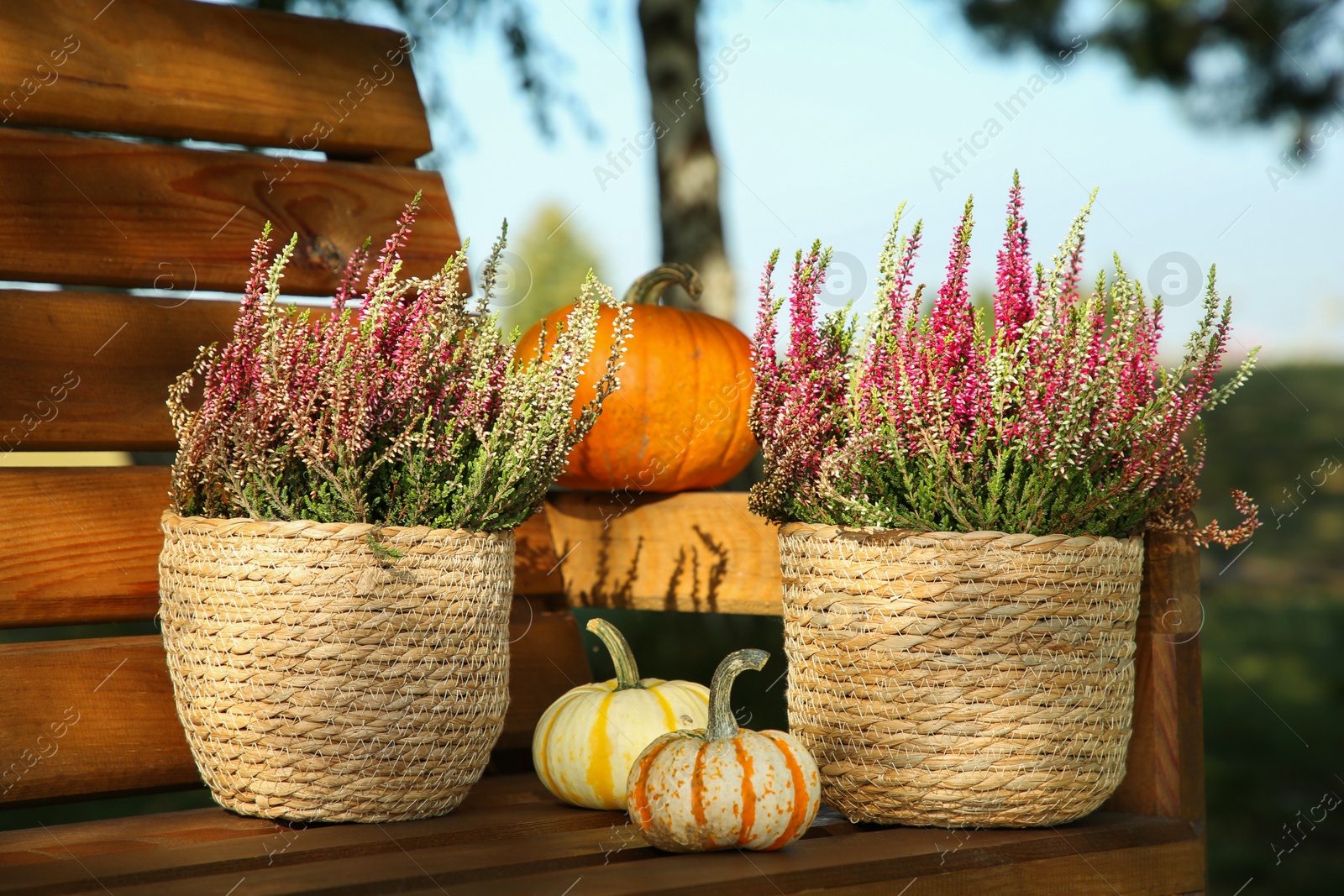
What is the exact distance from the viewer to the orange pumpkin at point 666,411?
231 centimetres

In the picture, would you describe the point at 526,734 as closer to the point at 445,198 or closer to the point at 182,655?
the point at 182,655

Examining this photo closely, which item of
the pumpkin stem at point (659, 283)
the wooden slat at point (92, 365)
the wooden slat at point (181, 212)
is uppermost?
the wooden slat at point (181, 212)

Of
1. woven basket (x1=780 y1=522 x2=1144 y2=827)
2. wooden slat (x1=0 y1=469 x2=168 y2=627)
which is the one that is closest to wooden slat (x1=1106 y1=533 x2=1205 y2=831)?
woven basket (x1=780 y1=522 x2=1144 y2=827)

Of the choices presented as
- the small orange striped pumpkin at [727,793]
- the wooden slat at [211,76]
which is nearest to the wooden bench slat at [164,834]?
the small orange striped pumpkin at [727,793]

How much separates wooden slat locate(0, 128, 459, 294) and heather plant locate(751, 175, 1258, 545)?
98 cm

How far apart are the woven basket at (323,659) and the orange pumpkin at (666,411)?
29.5 inches

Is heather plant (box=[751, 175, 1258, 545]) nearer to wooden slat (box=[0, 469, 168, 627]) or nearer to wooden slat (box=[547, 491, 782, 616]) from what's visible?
wooden slat (box=[547, 491, 782, 616])

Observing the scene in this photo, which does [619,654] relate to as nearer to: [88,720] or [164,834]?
[164,834]

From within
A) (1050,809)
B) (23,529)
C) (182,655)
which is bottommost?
(1050,809)

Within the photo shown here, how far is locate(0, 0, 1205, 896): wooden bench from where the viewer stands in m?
1.38

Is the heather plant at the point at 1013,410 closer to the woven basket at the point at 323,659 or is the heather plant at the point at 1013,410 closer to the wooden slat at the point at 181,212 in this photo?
the woven basket at the point at 323,659

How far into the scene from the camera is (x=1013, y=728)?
146 cm

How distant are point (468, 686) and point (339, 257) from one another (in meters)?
0.95

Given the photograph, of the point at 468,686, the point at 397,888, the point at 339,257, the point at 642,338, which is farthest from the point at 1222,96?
the point at 397,888
